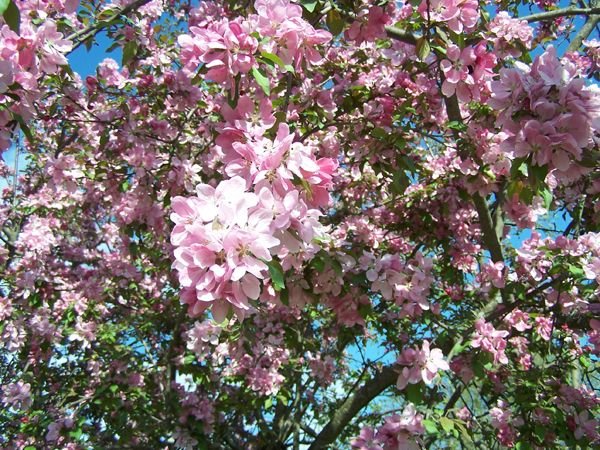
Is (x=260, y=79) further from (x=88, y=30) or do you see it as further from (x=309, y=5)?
(x=88, y=30)

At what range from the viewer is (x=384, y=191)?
14.1 feet

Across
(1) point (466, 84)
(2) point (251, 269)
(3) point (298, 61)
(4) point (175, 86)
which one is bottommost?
(2) point (251, 269)

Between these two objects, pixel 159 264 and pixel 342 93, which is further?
pixel 159 264

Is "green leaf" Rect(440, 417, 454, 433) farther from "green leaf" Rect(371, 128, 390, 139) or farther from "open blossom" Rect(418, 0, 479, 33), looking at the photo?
"open blossom" Rect(418, 0, 479, 33)

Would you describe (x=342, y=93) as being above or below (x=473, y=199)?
above

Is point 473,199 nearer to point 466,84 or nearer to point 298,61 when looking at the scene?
point 466,84

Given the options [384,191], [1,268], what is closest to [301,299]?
[384,191]

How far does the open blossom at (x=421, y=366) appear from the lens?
2533 mm

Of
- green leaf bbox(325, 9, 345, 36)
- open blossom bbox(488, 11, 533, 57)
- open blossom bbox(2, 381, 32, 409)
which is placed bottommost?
open blossom bbox(2, 381, 32, 409)

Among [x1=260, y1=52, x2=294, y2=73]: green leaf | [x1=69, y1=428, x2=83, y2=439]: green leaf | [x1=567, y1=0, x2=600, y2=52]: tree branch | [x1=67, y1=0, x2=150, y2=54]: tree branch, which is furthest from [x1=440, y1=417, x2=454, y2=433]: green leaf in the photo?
[x1=567, y1=0, x2=600, y2=52]: tree branch

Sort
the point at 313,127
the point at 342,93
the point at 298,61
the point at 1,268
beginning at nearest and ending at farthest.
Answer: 1. the point at 298,61
2. the point at 313,127
3. the point at 342,93
4. the point at 1,268

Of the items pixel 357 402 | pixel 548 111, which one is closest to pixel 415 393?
pixel 357 402

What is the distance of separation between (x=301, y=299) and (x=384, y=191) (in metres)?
2.11

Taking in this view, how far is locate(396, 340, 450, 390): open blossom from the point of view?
2.53 metres
